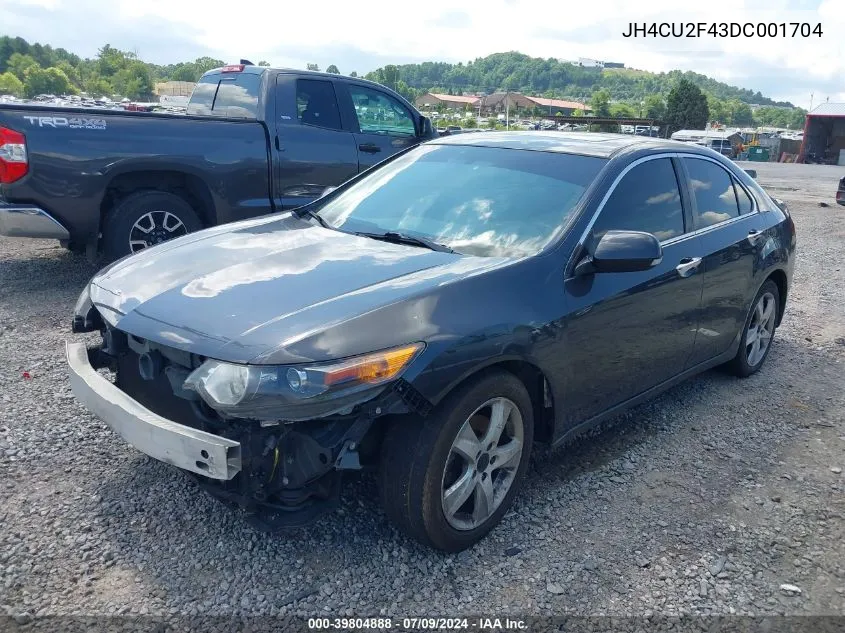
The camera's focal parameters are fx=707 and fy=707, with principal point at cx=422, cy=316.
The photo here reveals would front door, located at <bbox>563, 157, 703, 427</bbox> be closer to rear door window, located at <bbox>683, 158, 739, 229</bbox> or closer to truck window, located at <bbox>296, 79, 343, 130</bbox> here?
rear door window, located at <bbox>683, 158, 739, 229</bbox>

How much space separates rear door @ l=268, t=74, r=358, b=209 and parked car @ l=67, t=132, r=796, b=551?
281 centimetres

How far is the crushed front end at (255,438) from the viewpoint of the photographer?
2.42m

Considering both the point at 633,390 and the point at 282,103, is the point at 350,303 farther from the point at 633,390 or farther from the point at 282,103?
the point at 282,103

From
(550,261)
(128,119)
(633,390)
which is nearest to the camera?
(550,261)

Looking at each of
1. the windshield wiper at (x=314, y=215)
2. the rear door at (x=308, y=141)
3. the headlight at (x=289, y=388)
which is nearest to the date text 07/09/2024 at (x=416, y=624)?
the headlight at (x=289, y=388)

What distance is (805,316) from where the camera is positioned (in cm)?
674

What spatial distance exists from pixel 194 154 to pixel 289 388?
455cm

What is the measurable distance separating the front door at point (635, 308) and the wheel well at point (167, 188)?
419 cm

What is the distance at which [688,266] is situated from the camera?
3.90m

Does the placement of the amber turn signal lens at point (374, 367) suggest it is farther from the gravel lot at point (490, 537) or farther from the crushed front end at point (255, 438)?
the gravel lot at point (490, 537)

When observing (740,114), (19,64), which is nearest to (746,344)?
(19,64)

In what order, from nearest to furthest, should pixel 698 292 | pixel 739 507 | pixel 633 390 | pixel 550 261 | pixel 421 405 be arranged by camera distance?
pixel 421 405 < pixel 550 261 < pixel 739 507 < pixel 633 390 < pixel 698 292

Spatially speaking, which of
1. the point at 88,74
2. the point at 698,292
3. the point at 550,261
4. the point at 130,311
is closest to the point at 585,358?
the point at 550,261

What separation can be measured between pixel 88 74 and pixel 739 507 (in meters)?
142
